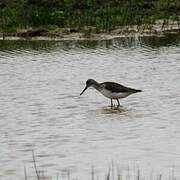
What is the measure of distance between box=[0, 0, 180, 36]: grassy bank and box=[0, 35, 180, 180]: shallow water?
4.63 meters

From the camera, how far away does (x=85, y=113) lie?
1346 centimetres

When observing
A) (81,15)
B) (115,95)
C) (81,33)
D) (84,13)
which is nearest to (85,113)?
(115,95)

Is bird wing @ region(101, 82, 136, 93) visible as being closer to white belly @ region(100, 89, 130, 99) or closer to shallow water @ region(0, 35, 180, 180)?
white belly @ region(100, 89, 130, 99)

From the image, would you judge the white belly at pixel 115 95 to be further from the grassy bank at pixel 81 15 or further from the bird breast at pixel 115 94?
the grassy bank at pixel 81 15

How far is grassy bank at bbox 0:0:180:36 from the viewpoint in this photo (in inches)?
1134

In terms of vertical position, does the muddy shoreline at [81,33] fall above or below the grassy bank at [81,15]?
below

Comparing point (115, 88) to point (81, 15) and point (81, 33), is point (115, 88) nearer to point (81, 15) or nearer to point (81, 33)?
point (81, 33)

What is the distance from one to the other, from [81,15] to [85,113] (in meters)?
18.5

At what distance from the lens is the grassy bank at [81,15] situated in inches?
1134

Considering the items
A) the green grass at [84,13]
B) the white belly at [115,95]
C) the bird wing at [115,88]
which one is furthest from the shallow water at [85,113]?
the green grass at [84,13]

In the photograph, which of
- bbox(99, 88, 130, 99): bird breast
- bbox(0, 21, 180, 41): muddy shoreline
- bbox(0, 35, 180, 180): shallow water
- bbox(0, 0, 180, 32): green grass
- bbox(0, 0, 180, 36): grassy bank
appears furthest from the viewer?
bbox(0, 0, 180, 32): green grass

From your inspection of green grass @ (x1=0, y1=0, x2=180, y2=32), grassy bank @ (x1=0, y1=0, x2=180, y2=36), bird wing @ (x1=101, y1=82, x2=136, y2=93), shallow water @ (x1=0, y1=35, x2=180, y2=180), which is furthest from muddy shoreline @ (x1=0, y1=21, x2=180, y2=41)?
bird wing @ (x1=101, y1=82, x2=136, y2=93)

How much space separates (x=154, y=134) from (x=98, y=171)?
2.32 m

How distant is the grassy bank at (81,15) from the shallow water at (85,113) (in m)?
4.63
